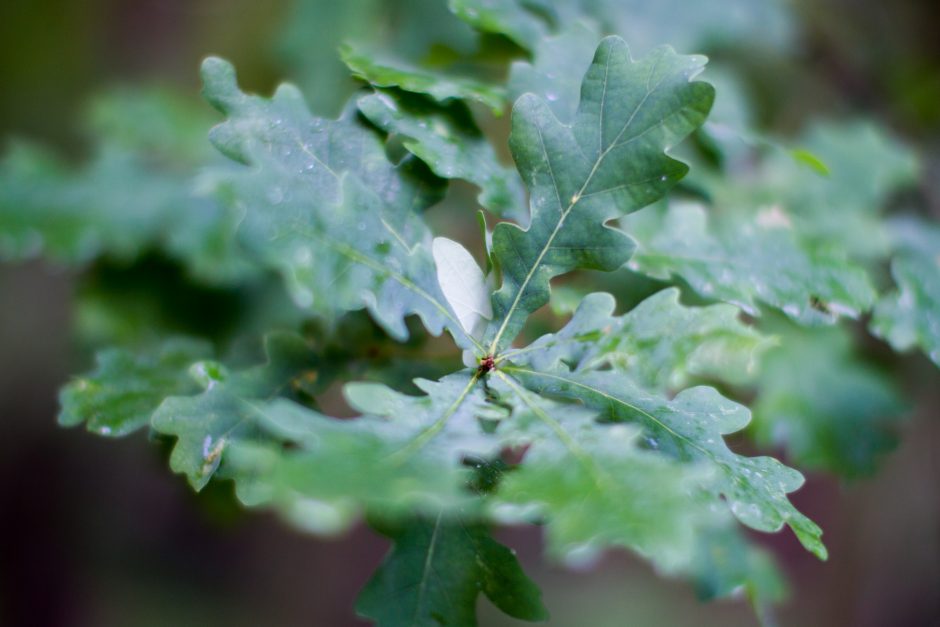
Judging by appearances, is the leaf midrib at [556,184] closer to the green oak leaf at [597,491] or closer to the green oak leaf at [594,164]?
the green oak leaf at [594,164]

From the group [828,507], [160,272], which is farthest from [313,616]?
[828,507]

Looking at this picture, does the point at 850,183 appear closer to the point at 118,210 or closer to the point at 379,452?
the point at 379,452

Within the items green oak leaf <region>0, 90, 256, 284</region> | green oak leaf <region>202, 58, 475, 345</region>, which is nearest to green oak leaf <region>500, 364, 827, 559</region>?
green oak leaf <region>202, 58, 475, 345</region>

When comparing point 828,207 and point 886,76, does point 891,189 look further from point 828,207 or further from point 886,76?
point 886,76

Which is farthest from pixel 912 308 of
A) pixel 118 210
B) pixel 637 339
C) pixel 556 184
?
pixel 118 210

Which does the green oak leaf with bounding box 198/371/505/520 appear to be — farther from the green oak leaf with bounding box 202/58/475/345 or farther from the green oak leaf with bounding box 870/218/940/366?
the green oak leaf with bounding box 870/218/940/366

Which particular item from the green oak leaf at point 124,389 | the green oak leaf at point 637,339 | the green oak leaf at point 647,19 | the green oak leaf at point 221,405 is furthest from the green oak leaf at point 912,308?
the green oak leaf at point 124,389
